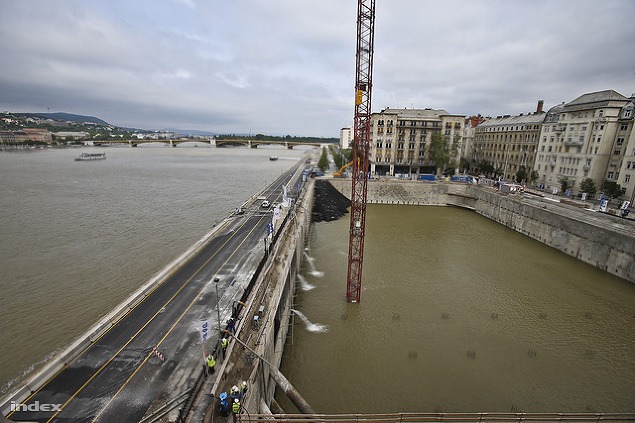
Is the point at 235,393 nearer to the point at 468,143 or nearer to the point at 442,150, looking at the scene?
the point at 442,150

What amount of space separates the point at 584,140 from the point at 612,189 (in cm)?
1355

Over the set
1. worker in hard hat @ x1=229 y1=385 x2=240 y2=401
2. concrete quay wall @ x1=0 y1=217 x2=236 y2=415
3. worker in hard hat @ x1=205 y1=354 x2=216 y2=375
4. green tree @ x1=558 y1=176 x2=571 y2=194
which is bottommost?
concrete quay wall @ x1=0 y1=217 x2=236 y2=415

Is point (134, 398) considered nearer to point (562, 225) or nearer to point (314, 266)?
point (314, 266)

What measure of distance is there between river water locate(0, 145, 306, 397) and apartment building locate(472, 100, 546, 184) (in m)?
76.1

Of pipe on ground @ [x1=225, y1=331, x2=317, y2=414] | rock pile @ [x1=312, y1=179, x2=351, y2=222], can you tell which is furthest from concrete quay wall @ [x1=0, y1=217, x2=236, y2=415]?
rock pile @ [x1=312, y1=179, x2=351, y2=222]

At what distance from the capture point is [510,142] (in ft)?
279

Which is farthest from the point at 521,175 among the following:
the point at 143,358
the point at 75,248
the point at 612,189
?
the point at 75,248

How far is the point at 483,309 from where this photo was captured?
29281 millimetres

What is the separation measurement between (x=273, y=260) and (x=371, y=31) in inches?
927

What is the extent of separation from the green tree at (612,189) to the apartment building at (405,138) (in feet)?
128

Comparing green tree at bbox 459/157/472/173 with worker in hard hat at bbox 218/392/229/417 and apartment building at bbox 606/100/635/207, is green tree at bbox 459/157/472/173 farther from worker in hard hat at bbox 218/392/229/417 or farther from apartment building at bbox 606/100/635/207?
worker in hard hat at bbox 218/392/229/417

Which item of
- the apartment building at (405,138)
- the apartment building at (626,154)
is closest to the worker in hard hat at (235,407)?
the apartment building at (626,154)

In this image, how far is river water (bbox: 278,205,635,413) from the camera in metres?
19.5

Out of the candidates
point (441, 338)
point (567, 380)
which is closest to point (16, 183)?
point (441, 338)
